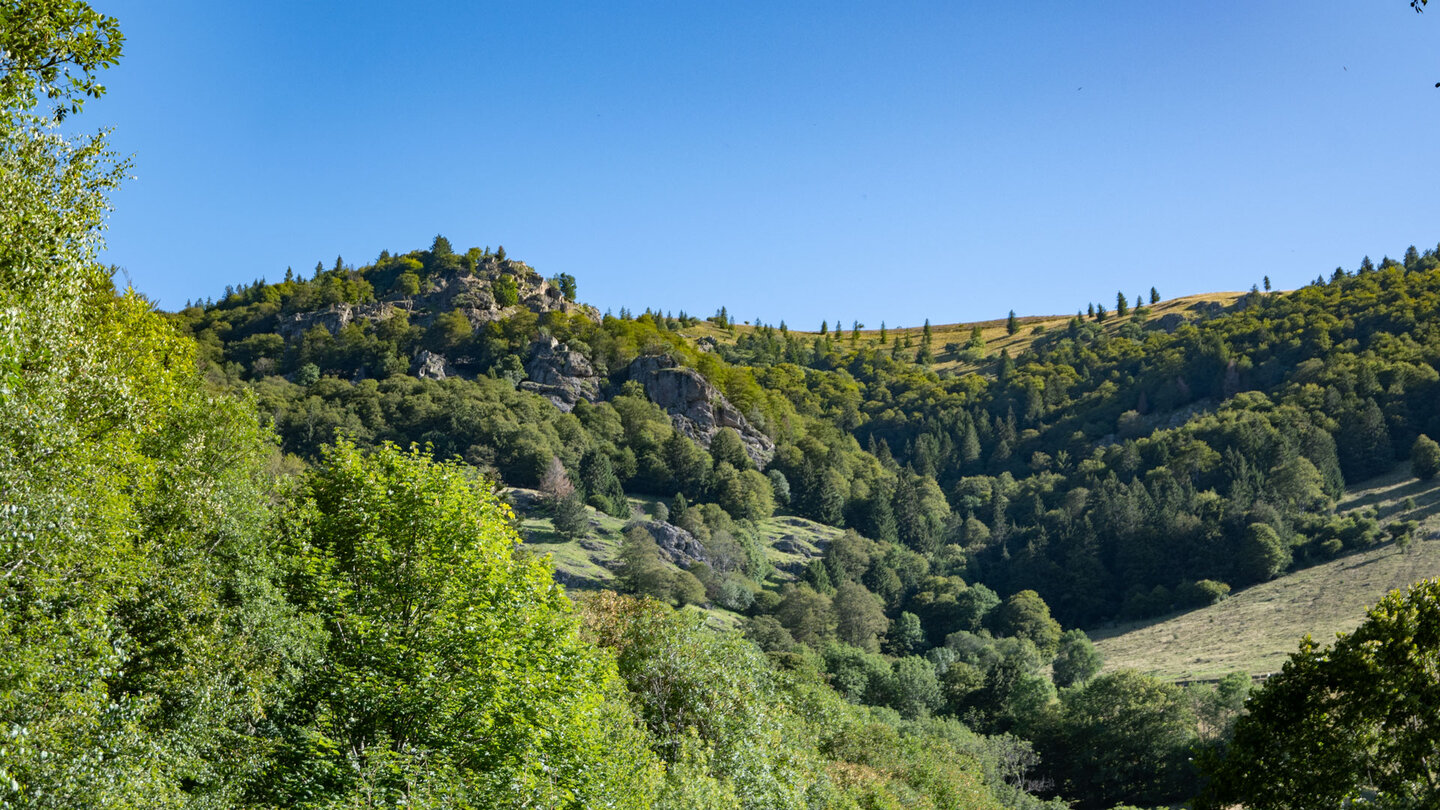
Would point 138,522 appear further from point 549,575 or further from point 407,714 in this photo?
point 549,575

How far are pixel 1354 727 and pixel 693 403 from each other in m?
160

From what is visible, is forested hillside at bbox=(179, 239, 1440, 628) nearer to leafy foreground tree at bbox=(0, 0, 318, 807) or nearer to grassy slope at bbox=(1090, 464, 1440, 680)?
grassy slope at bbox=(1090, 464, 1440, 680)

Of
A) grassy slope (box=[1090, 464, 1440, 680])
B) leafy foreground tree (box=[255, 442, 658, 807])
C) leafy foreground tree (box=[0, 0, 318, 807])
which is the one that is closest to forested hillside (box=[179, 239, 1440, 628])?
grassy slope (box=[1090, 464, 1440, 680])

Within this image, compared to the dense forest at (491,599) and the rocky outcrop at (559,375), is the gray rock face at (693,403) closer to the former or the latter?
the rocky outcrop at (559,375)

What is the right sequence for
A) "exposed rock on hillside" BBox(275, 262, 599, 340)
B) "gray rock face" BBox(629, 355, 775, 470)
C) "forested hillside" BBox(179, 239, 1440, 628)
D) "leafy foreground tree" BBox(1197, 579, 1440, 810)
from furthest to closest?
1. "exposed rock on hillside" BBox(275, 262, 599, 340)
2. "gray rock face" BBox(629, 355, 775, 470)
3. "forested hillside" BBox(179, 239, 1440, 628)
4. "leafy foreground tree" BBox(1197, 579, 1440, 810)

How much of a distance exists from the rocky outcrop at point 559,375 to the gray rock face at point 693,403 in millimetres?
10661

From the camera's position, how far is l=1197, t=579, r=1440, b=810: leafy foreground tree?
20.7 meters

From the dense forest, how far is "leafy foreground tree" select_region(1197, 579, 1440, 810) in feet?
0.74

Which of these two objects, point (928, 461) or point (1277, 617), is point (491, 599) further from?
point (928, 461)

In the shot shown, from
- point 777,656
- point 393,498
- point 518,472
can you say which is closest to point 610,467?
point 518,472

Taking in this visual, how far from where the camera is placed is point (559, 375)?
175 metres

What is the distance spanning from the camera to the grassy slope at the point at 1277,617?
8756 cm

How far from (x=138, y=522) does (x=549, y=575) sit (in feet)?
34.0

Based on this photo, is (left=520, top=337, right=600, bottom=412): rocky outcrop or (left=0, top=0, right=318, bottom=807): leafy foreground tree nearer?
(left=0, top=0, right=318, bottom=807): leafy foreground tree
